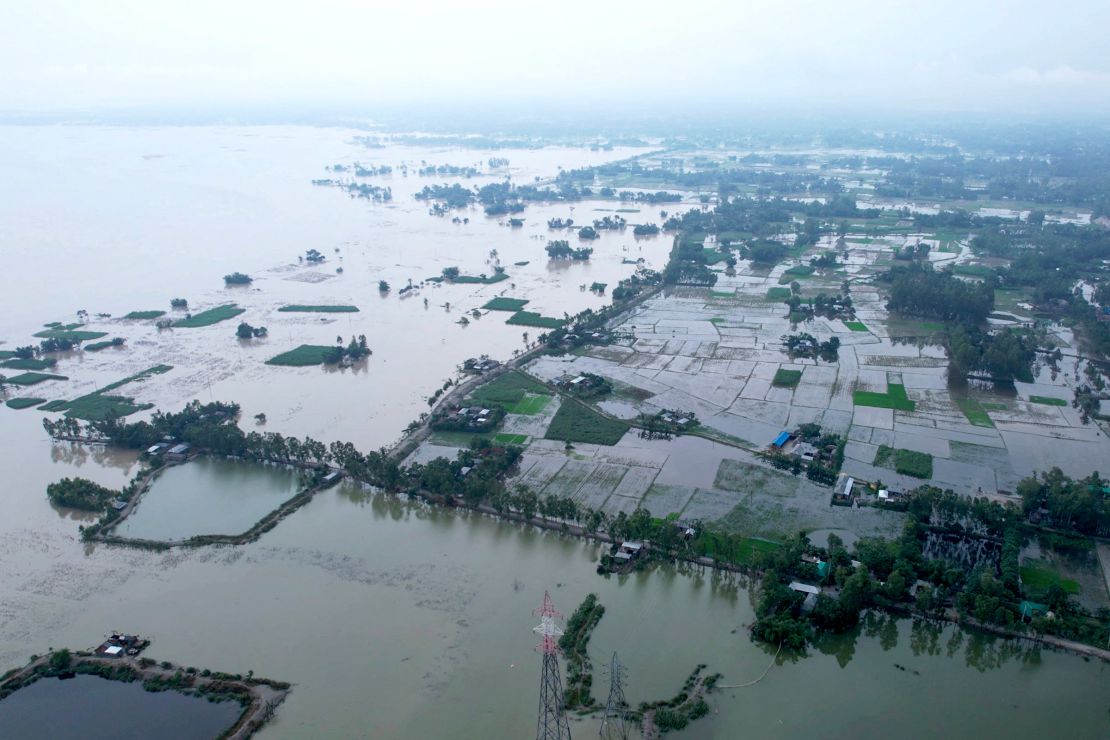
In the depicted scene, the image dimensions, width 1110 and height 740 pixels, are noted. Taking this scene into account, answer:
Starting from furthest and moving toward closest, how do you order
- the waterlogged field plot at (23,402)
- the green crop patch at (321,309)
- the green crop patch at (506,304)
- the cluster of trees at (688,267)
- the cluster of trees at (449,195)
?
the cluster of trees at (449,195) → the cluster of trees at (688,267) → the green crop patch at (321,309) → the green crop patch at (506,304) → the waterlogged field plot at (23,402)

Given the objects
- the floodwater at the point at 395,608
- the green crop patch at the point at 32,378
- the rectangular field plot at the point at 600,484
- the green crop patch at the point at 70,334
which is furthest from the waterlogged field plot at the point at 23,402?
the rectangular field plot at the point at 600,484

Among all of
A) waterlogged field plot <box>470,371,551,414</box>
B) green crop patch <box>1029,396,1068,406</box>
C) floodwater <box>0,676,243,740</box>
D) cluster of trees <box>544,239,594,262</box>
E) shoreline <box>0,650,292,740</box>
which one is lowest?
floodwater <box>0,676,243,740</box>

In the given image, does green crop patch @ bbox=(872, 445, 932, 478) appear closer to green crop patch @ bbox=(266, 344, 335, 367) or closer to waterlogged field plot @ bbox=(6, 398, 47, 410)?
green crop patch @ bbox=(266, 344, 335, 367)

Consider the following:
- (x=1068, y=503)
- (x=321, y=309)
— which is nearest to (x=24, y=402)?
(x=321, y=309)

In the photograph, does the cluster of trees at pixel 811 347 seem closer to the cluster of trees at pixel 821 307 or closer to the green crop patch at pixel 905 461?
the cluster of trees at pixel 821 307

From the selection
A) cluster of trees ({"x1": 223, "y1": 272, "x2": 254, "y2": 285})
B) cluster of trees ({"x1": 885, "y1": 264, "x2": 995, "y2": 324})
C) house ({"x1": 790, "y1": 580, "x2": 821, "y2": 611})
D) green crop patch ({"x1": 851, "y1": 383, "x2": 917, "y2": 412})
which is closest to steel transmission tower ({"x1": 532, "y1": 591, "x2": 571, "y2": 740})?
house ({"x1": 790, "y1": 580, "x2": 821, "y2": 611})

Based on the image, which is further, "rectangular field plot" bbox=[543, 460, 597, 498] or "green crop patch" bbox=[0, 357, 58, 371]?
"green crop patch" bbox=[0, 357, 58, 371]

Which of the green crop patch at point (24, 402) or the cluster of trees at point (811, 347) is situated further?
the cluster of trees at point (811, 347)

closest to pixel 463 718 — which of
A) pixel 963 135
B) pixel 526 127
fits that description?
pixel 963 135
